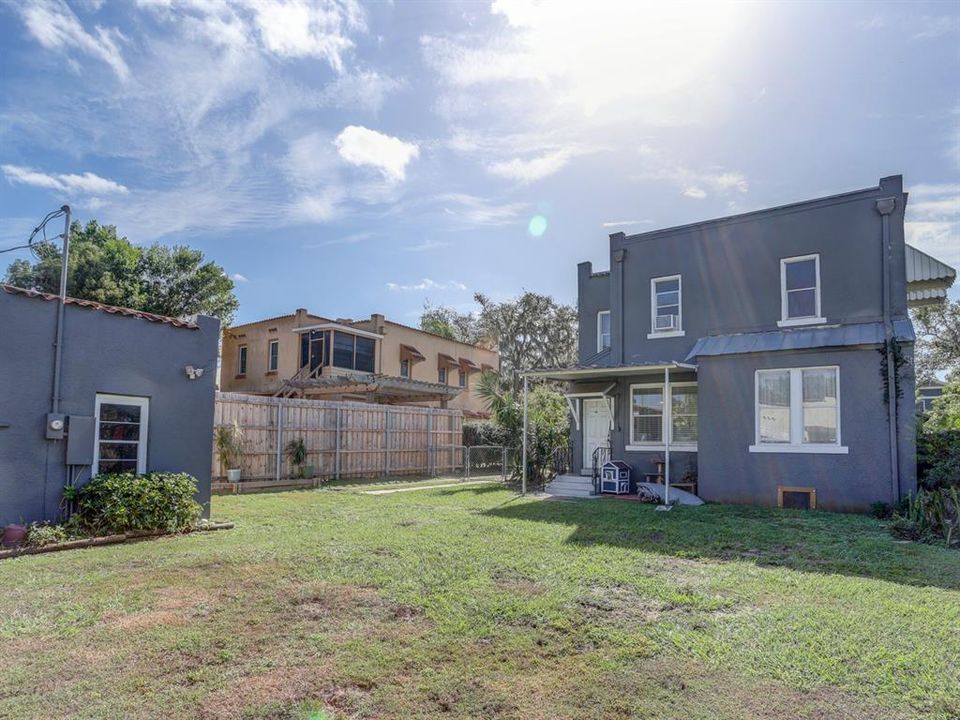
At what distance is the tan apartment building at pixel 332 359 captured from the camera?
2683 cm

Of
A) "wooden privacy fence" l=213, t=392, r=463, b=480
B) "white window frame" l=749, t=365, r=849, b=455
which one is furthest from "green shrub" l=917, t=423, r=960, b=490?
"wooden privacy fence" l=213, t=392, r=463, b=480

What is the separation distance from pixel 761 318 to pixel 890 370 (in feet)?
9.95

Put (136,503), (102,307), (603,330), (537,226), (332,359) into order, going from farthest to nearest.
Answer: (332,359)
(537,226)
(603,330)
(102,307)
(136,503)

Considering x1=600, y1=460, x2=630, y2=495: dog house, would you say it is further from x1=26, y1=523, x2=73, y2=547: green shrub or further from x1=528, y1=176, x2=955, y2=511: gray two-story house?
x1=26, y1=523, x2=73, y2=547: green shrub

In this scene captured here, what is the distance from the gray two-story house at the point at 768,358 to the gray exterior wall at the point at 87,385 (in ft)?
26.2

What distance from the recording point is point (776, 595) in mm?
5938

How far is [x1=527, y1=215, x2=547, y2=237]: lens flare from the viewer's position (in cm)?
1926

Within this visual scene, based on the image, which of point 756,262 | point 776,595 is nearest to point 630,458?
point 756,262

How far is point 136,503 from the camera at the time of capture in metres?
8.88

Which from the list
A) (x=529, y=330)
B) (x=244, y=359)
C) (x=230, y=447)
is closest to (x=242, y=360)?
(x=244, y=359)

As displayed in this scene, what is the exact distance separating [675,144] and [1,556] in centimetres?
1305

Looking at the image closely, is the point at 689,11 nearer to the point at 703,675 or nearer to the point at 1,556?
the point at 703,675

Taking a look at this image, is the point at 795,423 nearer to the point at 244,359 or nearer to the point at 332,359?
the point at 332,359

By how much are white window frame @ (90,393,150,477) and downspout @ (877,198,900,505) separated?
508 inches
